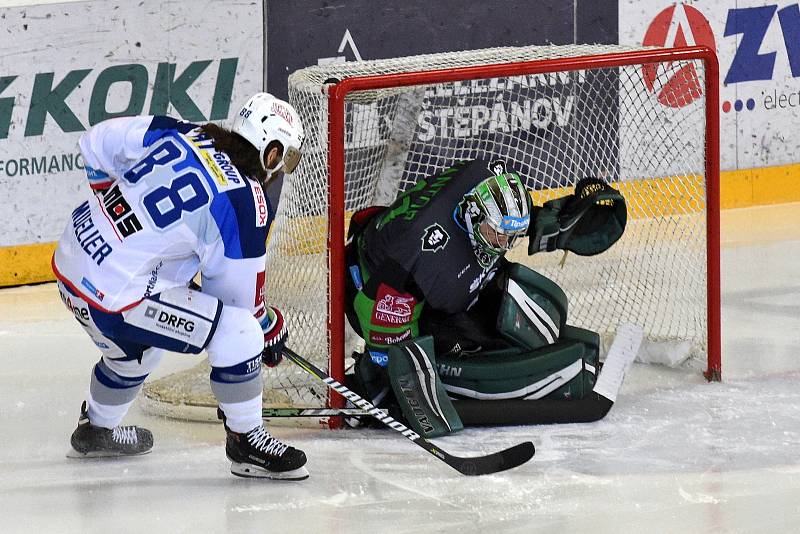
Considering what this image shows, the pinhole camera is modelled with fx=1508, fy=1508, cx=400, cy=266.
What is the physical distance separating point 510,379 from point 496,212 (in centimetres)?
47

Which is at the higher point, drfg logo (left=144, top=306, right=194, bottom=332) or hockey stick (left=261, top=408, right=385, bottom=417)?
drfg logo (left=144, top=306, right=194, bottom=332)

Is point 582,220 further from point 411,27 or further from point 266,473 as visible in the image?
point 411,27

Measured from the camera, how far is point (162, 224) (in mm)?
3379

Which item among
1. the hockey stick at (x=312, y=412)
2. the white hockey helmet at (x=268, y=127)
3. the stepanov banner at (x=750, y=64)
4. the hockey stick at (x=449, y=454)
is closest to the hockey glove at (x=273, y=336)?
the hockey stick at (x=449, y=454)

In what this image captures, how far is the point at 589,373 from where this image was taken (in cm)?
409

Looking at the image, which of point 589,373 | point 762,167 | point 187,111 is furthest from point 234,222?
point 762,167

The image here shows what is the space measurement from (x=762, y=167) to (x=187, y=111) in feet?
9.26

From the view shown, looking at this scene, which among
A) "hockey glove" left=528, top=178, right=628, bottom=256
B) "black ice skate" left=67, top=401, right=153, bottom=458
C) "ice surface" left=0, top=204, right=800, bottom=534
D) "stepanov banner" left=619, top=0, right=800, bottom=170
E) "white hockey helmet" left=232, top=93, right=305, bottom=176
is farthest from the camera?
"stepanov banner" left=619, top=0, right=800, bottom=170

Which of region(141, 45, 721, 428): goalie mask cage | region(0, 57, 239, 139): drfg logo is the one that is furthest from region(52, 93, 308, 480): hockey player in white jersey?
region(0, 57, 239, 139): drfg logo

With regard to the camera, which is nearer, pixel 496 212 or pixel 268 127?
pixel 268 127

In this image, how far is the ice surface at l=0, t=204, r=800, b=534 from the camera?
3326 millimetres

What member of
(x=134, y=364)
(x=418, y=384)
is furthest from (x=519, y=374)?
(x=134, y=364)

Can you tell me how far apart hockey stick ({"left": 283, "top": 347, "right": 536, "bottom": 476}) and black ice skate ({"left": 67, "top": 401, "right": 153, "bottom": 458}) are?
1.46ft

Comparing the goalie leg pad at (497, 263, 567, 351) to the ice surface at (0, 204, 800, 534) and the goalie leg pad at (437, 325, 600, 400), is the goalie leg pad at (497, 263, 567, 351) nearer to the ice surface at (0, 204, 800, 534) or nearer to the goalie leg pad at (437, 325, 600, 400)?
the goalie leg pad at (437, 325, 600, 400)
